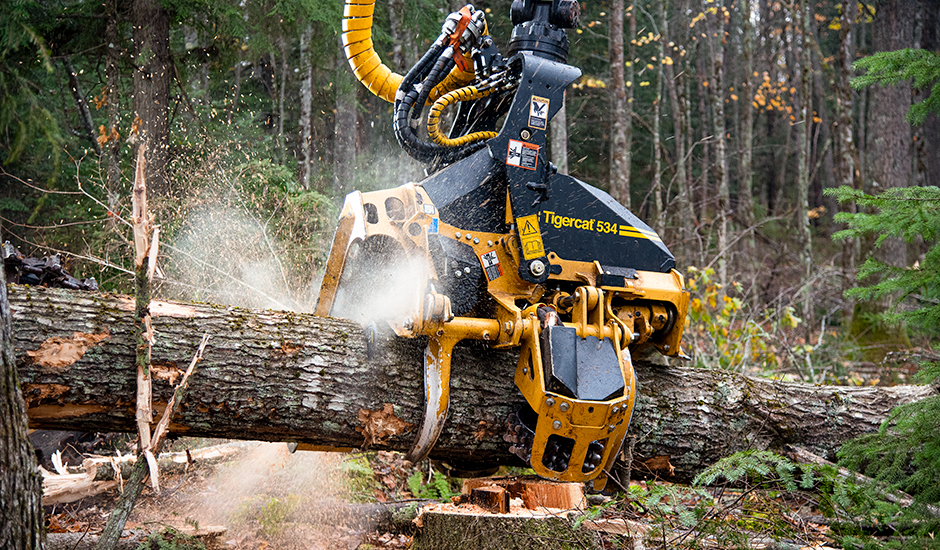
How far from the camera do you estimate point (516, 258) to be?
3738mm

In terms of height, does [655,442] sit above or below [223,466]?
above

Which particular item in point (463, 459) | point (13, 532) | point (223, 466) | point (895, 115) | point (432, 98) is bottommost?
point (223, 466)

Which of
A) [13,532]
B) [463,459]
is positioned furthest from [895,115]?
[13,532]

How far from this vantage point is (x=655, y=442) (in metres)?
3.98

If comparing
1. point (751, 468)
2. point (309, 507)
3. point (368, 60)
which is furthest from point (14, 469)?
point (368, 60)

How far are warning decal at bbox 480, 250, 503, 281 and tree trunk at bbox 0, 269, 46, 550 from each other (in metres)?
2.15

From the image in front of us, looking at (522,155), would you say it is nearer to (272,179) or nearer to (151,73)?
(272,179)

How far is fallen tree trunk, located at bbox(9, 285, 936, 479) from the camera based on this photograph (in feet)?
10.2

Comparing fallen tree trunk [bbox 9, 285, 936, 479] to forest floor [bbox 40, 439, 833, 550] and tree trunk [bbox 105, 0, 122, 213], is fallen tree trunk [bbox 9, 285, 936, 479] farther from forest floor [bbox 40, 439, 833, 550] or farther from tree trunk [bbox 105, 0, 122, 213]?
tree trunk [bbox 105, 0, 122, 213]

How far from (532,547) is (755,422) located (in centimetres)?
167

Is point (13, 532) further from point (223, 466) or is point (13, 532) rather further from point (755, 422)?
point (755, 422)

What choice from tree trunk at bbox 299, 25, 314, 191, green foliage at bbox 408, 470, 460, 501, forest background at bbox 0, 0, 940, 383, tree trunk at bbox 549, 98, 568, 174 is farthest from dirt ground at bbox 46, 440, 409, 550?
tree trunk at bbox 299, 25, 314, 191

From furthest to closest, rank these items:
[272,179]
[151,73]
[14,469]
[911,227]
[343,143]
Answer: [343,143] → [151,73] → [272,179] → [911,227] → [14,469]

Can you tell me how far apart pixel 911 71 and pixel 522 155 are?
178 centimetres
